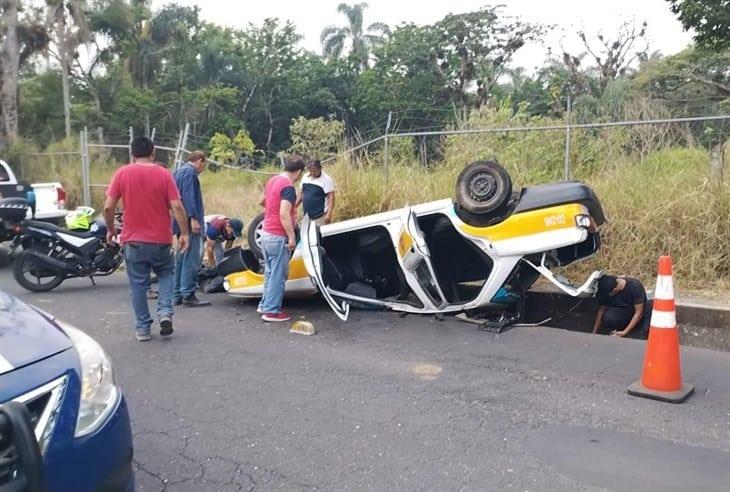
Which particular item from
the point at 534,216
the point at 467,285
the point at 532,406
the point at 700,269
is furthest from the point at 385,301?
the point at 700,269

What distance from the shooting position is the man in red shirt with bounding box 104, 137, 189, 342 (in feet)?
19.4

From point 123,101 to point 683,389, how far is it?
40.0 m

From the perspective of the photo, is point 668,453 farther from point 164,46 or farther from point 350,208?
point 164,46

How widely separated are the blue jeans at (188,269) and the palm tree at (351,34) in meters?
46.6

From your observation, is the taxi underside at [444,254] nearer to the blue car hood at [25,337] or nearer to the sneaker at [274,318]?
the sneaker at [274,318]

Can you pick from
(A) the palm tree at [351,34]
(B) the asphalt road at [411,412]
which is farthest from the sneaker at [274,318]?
(A) the palm tree at [351,34]

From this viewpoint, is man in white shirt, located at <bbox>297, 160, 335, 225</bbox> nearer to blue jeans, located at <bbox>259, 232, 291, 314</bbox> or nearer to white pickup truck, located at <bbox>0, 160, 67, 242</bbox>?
blue jeans, located at <bbox>259, 232, 291, 314</bbox>

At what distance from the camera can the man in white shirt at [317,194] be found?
8.76 metres

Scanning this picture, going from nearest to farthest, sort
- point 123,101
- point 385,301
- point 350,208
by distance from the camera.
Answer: point 385,301 < point 350,208 < point 123,101

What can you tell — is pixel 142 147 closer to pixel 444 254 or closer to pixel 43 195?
pixel 444 254

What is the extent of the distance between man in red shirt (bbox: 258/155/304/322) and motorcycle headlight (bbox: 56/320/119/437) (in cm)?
356

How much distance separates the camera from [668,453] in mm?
3678

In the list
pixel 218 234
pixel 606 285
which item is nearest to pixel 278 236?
pixel 218 234

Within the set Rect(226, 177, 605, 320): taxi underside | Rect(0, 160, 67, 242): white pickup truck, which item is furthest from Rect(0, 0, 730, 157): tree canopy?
Rect(226, 177, 605, 320): taxi underside
